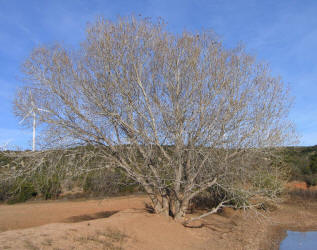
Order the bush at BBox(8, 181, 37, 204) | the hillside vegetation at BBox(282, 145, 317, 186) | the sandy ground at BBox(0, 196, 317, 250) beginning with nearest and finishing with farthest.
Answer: the sandy ground at BBox(0, 196, 317, 250), the bush at BBox(8, 181, 37, 204), the hillside vegetation at BBox(282, 145, 317, 186)

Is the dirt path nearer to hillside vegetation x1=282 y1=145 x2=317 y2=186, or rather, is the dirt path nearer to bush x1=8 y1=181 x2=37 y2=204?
bush x1=8 y1=181 x2=37 y2=204

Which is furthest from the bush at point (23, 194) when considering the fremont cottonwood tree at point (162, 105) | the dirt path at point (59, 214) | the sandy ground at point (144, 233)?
the fremont cottonwood tree at point (162, 105)

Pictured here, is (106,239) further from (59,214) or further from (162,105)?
(59,214)

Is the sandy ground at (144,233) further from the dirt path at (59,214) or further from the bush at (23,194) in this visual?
the bush at (23,194)

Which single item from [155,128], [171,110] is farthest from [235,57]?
[155,128]

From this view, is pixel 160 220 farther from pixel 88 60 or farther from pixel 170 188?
pixel 88 60

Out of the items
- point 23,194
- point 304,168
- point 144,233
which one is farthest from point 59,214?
point 304,168

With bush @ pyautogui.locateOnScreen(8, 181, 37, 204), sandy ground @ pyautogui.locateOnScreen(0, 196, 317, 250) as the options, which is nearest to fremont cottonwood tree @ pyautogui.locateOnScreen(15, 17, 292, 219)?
sandy ground @ pyautogui.locateOnScreen(0, 196, 317, 250)

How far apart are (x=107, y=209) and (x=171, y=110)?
10.7 m

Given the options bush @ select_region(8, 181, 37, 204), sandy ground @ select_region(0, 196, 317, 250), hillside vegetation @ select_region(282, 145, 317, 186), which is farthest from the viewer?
hillside vegetation @ select_region(282, 145, 317, 186)

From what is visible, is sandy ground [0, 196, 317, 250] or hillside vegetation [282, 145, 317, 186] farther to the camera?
hillside vegetation [282, 145, 317, 186]

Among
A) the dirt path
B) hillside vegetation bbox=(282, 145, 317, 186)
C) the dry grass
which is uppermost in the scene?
hillside vegetation bbox=(282, 145, 317, 186)

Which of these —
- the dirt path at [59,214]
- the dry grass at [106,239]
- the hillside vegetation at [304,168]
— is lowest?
the dirt path at [59,214]

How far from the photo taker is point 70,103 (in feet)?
33.0
